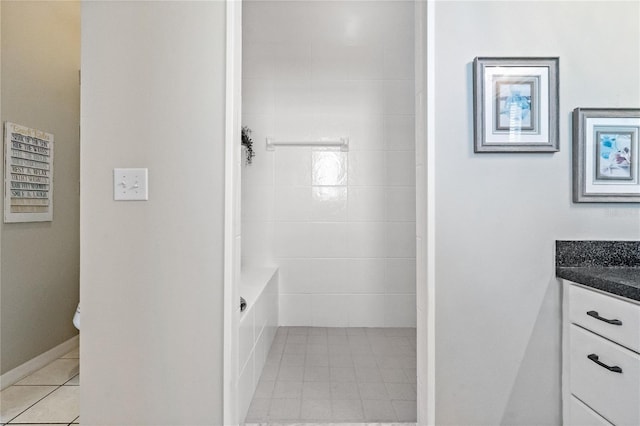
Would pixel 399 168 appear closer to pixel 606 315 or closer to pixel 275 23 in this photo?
pixel 275 23

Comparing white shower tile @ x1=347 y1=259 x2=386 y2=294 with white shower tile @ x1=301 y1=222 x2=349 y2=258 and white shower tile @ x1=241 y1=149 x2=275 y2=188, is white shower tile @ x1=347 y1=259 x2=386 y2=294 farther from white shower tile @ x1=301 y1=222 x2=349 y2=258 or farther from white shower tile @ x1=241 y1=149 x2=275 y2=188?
white shower tile @ x1=241 y1=149 x2=275 y2=188

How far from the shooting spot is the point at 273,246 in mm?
3287

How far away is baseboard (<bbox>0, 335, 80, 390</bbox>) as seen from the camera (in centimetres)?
220

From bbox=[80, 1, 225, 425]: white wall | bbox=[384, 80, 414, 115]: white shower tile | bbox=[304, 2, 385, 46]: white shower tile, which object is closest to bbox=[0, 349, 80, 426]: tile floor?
bbox=[80, 1, 225, 425]: white wall

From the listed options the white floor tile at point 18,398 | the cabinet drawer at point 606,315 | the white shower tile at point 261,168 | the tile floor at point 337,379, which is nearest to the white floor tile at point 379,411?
the tile floor at point 337,379

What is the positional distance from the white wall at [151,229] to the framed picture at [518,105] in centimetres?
107

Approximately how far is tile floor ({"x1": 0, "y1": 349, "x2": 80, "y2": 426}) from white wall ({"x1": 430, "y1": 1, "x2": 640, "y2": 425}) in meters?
1.83

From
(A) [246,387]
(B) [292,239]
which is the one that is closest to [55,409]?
(A) [246,387]

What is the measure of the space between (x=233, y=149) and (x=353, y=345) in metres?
1.91

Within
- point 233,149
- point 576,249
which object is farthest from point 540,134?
point 233,149

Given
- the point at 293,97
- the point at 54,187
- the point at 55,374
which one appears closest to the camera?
the point at 55,374

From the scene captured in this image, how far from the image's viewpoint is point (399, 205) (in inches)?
129

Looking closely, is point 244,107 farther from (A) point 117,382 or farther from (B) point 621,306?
(B) point 621,306

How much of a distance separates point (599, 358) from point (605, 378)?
64 mm
